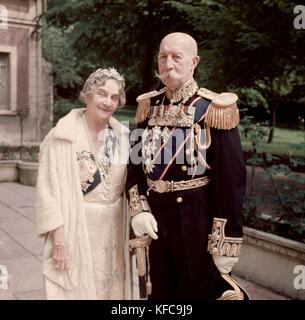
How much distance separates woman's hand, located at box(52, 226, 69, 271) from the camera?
2723 mm

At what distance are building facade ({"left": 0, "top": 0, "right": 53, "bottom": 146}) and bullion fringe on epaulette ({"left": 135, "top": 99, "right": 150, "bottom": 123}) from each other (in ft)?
43.6

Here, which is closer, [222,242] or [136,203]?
[222,242]

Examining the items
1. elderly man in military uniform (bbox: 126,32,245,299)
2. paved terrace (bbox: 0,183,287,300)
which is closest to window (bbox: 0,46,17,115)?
paved terrace (bbox: 0,183,287,300)

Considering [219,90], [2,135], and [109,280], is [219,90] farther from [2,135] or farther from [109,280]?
[2,135]

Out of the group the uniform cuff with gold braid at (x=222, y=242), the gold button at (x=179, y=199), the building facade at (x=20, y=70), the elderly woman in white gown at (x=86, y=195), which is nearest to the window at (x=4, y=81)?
the building facade at (x=20, y=70)

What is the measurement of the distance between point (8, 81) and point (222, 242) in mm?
14564

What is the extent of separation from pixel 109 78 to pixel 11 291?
254cm

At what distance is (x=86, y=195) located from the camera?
2.82 metres

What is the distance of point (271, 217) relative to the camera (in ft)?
17.4

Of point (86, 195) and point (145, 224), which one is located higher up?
point (86, 195)

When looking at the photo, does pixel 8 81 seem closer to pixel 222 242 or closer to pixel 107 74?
pixel 107 74

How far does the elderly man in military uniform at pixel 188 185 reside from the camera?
8.38 feet

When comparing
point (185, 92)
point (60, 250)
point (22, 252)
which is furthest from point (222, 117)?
point (22, 252)
